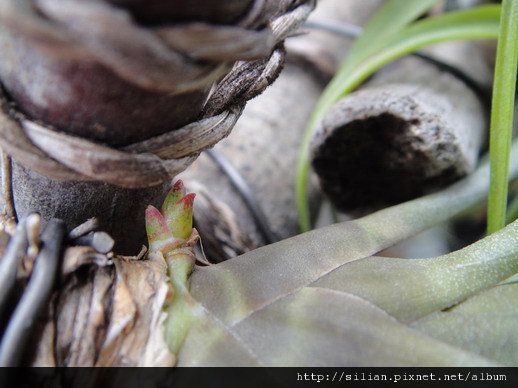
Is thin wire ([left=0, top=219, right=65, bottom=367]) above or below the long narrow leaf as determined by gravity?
below

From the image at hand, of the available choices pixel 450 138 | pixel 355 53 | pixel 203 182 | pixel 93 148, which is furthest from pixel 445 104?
pixel 93 148

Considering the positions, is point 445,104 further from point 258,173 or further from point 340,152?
point 258,173

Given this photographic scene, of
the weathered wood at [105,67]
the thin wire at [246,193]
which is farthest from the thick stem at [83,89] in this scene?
the thin wire at [246,193]

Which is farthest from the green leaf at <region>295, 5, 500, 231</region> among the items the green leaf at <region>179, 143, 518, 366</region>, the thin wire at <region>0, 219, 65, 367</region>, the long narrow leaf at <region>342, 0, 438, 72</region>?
the thin wire at <region>0, 219, 65, 367</region>

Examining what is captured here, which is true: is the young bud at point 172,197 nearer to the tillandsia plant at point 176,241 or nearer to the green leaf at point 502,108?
the tillandsia plant at point 176,241

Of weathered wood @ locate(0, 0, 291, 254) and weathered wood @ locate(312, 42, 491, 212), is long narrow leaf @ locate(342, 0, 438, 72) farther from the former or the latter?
weathered wood @ locate(0, 0, 291, 254)
